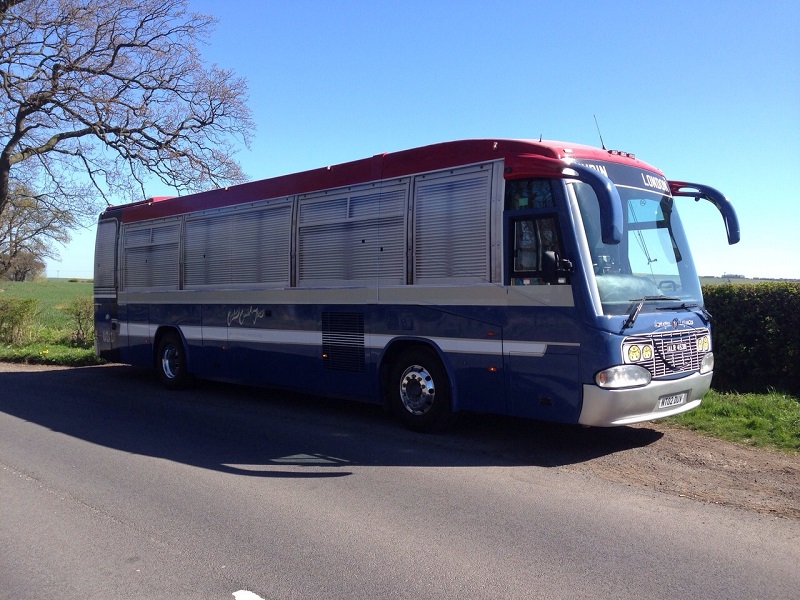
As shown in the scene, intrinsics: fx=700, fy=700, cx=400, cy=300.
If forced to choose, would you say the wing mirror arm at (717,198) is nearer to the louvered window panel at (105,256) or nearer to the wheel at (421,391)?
the wheel at (421,391)

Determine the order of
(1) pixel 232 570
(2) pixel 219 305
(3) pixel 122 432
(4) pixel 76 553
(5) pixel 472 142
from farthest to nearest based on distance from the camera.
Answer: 1. (2) pixel 219 305
2. (3) pixel 122 432
3. (5) pixel 472 142
4. (4) pixel 76 553
5. (1) pixel 232 570

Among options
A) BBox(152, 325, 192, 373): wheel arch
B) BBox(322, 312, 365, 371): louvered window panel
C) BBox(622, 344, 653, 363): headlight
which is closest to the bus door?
BBox(622, 344, 653, 363): headlight

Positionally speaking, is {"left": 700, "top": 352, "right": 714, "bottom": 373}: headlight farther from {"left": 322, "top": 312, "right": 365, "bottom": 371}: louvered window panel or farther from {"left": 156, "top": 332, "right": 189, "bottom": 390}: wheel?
{"left": 156, "top": 332, "right": 189, "bottom": 390}: wheel

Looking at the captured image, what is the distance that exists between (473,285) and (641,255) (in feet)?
5.91

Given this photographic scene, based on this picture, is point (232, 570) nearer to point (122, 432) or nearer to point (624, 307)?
point (624, 307)

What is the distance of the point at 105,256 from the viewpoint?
1439cm

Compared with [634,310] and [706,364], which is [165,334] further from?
[706,364]

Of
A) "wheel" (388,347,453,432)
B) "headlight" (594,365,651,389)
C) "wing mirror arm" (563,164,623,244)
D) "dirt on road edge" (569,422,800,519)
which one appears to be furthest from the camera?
"wheel" (388,347,453,432)

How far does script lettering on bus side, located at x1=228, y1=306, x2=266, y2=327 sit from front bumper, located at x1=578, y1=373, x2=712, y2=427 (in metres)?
5.40

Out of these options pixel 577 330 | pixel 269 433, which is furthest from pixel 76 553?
pixel 577 330

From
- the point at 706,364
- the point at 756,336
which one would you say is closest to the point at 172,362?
the point at 706,364

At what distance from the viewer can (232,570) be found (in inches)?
178

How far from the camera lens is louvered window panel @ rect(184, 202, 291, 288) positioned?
1017 cm

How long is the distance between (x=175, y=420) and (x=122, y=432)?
0.90 metres
